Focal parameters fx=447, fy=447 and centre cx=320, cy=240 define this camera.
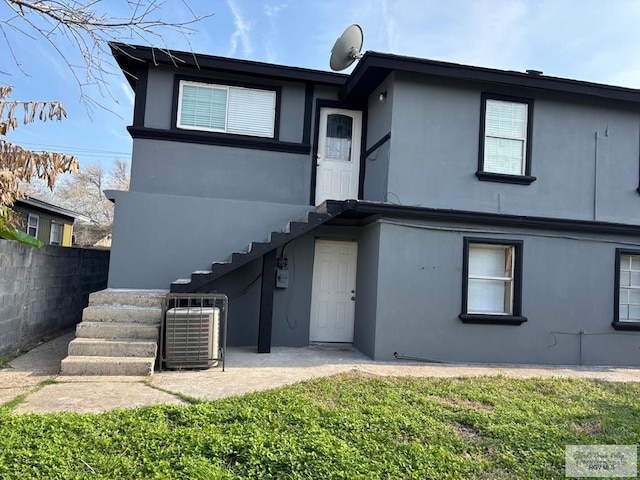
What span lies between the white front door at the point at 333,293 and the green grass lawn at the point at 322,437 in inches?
144

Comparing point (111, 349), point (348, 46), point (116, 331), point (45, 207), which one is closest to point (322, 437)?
point (111, 349)

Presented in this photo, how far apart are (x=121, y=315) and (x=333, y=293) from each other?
13.8 feet

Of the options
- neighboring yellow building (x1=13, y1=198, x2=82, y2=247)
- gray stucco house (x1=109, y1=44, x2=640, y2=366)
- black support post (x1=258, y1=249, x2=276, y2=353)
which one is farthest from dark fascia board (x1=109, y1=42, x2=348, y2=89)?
neighboring yellow building (x1=13, y1=198, x2=82, y2=247)

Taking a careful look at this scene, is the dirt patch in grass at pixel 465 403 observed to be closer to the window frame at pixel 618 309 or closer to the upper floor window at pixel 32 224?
the window frame at pixel 618 309

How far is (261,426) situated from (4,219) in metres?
5.86

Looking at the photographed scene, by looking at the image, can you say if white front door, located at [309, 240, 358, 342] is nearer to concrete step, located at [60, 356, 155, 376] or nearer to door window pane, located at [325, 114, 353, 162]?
door window pane, located at [325, 114, 353, 162]

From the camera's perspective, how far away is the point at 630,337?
340 inches

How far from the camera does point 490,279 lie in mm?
8406

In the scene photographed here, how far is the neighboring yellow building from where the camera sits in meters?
16.1

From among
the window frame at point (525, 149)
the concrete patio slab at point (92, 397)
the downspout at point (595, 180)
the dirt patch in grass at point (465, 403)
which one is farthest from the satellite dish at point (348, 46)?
the concrete patio slab at point (92, 397)

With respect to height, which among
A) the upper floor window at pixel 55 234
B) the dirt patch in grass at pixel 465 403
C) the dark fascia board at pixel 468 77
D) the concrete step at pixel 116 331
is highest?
the dark fascia board at pixel 468 77

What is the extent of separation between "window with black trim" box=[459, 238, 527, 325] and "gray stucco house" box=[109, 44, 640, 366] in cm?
3

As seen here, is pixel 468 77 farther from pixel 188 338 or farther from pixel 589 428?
pixel 188 338

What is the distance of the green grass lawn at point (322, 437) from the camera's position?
137 inches
